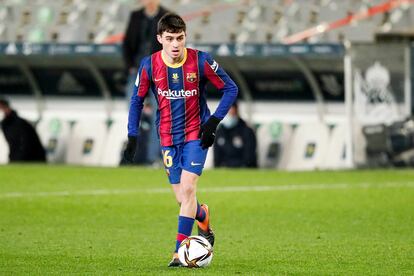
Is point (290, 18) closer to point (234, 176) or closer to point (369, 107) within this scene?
point (369, 107)

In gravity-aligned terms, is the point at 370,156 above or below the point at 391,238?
below

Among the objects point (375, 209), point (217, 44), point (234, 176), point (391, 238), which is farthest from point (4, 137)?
point (391, 238)

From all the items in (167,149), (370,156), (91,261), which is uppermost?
(167,149)

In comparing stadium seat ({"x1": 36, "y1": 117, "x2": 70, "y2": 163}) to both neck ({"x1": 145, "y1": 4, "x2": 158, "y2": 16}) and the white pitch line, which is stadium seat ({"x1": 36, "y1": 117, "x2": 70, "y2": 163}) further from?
the white pitch line

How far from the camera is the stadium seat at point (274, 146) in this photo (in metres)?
20.5

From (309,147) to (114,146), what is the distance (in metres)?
3.36

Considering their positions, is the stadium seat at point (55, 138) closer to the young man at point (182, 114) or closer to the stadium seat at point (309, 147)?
the stadium seat at point (309, 147)

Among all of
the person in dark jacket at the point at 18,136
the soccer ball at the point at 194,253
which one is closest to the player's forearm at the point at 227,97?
the soccer ball at the point at 194,253

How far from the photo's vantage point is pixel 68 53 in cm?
2139

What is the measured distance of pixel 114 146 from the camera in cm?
2144

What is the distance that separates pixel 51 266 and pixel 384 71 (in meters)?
11.8

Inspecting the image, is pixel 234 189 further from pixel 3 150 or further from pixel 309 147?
pixel 3 150

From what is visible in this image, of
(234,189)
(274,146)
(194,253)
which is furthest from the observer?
(274,146)

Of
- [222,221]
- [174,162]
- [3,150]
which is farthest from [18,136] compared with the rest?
[174,162]
